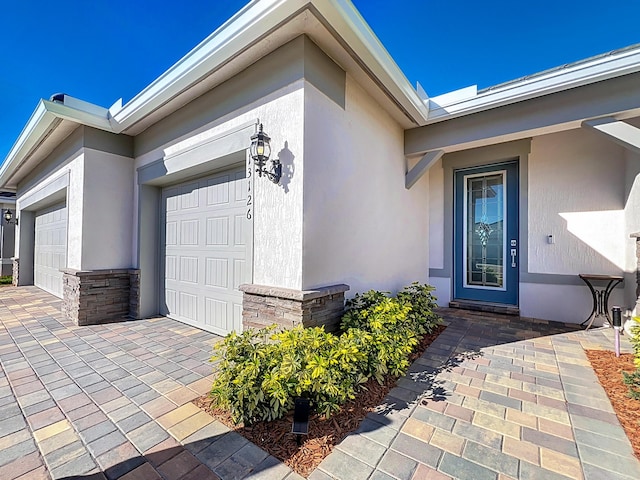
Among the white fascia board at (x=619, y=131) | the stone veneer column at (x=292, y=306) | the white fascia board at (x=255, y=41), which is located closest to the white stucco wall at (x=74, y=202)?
the white fascia board at (x=255, y=41)

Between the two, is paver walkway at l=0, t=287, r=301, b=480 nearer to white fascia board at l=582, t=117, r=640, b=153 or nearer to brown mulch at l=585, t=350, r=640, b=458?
brown mulch at l=585, t=350, r=640, b=458

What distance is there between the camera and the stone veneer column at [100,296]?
447 cm

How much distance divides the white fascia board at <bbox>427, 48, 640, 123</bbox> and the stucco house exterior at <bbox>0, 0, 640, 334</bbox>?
0.02m

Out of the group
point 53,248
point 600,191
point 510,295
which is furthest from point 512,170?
point 53,248

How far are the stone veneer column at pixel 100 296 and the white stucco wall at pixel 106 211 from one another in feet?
0.59

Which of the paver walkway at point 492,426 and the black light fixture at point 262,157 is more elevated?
the black light fixture at point 262,157

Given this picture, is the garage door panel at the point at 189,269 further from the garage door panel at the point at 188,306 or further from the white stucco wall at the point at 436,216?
the white stucco wall at the point at 436,216

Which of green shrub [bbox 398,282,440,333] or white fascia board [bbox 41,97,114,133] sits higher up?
white fascia board [bbox 41,97,114,133]

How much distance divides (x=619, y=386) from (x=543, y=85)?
3.48 m

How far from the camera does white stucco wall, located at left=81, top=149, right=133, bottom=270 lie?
4.62 metres

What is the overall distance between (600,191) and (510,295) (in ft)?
6.95

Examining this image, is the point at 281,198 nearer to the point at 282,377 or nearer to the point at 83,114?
the point at 282,377

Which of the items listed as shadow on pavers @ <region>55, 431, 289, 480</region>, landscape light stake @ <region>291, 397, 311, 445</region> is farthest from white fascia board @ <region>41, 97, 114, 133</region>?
landscape light stake @ <region>291, 397, 311, 445</region>

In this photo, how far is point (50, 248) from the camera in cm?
708
